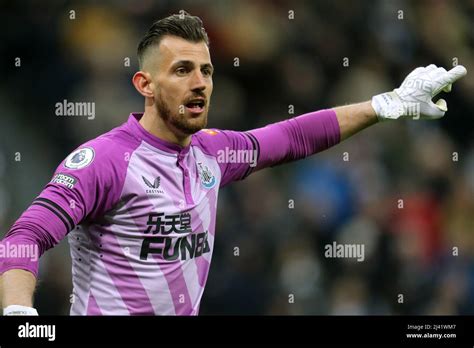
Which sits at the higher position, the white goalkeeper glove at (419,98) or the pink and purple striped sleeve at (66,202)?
the white goalkeeper glove at (419,98)

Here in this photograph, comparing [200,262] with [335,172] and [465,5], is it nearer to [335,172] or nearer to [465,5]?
[335,172]

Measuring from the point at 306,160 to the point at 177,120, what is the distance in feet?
12.2

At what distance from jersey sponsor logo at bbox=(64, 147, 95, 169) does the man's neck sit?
1.26 feet

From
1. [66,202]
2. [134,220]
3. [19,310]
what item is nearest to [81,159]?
[66,202]

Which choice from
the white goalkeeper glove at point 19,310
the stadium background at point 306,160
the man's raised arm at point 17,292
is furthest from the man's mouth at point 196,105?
the stadium background at point 306,160

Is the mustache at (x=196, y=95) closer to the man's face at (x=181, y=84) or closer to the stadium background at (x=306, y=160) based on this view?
the man's face at (x=181, y=84)

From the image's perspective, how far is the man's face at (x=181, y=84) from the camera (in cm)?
408

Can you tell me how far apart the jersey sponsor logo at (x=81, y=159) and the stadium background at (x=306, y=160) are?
10.6 feet

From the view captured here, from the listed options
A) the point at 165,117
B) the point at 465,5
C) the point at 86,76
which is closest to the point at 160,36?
the point at 165,117

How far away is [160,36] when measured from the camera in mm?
4191

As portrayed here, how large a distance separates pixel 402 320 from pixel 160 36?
196cm

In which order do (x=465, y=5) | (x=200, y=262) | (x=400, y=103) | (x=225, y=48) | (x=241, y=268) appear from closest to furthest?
1. (x=200, y=262)
2. (x=400, y=103)
3. (x=241, y=268)
4. (x=225, y=48)
5. (x=465, y=5)

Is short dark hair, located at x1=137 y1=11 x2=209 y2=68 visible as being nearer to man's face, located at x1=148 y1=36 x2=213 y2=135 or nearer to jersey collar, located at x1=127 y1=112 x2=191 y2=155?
man's face, located at x1=148 y1=36 x2=213 y2=135

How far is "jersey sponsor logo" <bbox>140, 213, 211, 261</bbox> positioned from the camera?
3920mm
